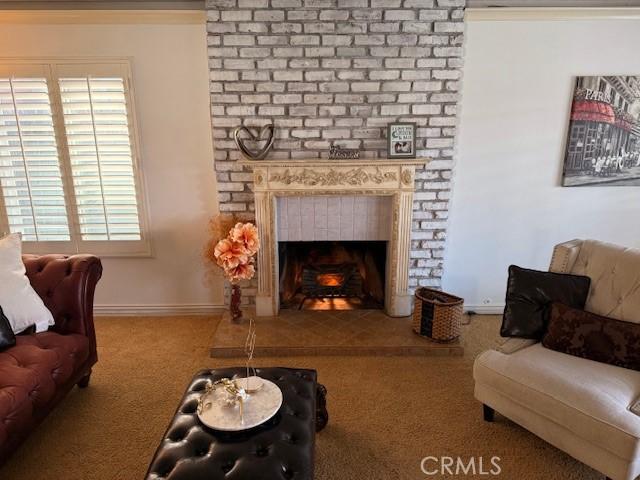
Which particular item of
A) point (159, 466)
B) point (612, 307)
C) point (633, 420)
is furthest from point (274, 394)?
point (612, 307)

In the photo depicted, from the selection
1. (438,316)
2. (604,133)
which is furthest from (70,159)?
(604,133)

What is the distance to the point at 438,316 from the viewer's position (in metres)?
2.95

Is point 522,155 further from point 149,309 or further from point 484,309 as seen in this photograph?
point 149,309

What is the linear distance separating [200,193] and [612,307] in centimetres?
281

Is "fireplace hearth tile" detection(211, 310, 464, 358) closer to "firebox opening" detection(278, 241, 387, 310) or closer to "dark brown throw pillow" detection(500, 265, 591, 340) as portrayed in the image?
"firebox opening" detection(278, 241, 387, 310)

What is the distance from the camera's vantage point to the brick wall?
115 inches

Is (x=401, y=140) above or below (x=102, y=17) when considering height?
below

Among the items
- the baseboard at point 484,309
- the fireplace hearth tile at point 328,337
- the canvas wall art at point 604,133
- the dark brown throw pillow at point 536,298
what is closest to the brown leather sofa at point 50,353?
the fireplace hearth tile at point 328,337

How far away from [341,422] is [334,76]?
227cm

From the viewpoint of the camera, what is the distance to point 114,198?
3.31 metres

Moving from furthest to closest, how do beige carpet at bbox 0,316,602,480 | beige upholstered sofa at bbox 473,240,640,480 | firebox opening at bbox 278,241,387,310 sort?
firebox opening at bbox 278,241,387,310 → beige carpet at bbox 0,316,602,480 → beige upholstered sofa at bbox 473,240,640,480

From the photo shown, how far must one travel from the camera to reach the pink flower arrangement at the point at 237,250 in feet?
9.58

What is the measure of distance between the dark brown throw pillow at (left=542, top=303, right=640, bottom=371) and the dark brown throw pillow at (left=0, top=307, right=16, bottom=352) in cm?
271

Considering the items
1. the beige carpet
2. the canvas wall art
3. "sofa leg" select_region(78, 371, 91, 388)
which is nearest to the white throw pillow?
"sofa leg" select_region(78, 371, 91, 388)
